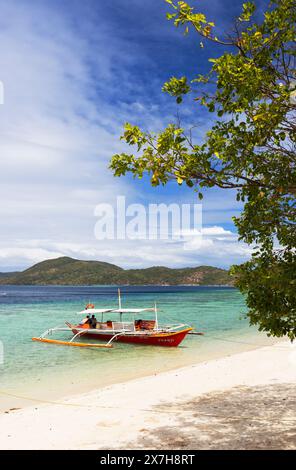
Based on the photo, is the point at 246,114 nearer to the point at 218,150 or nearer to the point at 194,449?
the point at 218,150

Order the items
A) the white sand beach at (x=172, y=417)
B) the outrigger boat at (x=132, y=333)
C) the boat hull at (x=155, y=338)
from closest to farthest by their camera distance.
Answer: the white sand beach at (x=172, y=417), the boat hull at (x=155, y=338), the outrigger boat at (x=132, y=333)

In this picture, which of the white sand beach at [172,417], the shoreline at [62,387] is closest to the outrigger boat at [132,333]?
the shoreline at [62,387]

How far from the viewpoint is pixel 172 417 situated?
1069 centimetres

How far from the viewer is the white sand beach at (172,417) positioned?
883 cm

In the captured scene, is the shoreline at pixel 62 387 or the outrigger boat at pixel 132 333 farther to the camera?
the outrigger boat at pixel 132 333

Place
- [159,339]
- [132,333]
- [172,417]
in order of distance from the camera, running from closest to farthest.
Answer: [172,417]
[159,339]
[132,333]

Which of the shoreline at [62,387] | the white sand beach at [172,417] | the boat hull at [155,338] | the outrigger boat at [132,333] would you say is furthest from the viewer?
the outrigger boat at [132,333]

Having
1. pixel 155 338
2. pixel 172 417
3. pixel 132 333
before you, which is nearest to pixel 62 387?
pixel 172 417

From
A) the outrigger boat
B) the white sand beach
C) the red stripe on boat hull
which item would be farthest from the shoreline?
the outrigger boat

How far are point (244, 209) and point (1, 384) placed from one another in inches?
663

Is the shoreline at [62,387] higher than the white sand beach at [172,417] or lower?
lower

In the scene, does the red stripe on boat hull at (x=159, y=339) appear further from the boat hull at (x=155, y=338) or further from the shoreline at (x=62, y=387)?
the shoreline at (x=62, y=387)

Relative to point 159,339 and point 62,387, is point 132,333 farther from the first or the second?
point 62,387
